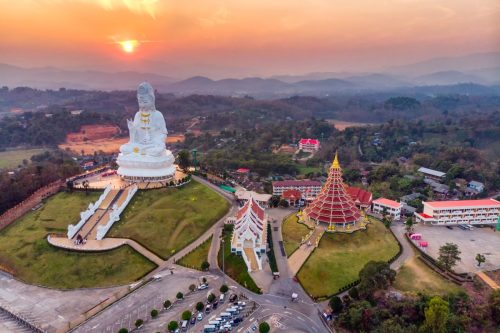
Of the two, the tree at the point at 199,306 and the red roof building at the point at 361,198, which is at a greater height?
the red roof building at the point at 361,198

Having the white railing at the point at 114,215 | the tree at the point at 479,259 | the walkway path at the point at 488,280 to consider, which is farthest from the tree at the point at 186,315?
the tree at the point at 479,259

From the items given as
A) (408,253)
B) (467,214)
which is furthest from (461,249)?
(467,214)

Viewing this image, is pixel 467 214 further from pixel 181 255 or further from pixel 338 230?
pixel 181 255

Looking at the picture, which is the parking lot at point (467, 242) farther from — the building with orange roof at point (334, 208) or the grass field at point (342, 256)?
the building with orange roof at point (334, 208)

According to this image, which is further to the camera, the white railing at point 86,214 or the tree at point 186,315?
the white railing at point 86,214

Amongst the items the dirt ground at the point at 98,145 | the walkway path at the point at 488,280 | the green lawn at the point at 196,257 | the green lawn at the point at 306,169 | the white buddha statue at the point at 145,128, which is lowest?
the dirt ground at the point at 98,145

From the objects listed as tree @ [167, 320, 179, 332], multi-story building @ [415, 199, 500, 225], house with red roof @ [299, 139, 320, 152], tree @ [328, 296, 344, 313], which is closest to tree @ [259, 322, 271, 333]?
tree @ [328, 296, 344, 313]

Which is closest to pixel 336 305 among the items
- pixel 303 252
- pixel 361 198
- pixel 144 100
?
pixel 303 252
